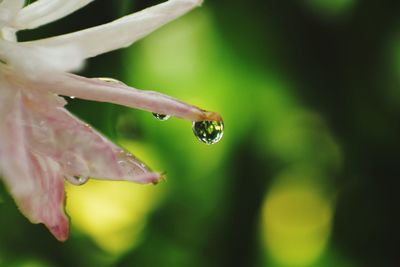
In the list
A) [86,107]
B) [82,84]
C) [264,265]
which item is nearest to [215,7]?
[86,107]

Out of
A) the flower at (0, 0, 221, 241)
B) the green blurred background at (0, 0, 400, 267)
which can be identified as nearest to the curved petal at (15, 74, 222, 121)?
the flower at (0, 0, 221, 241)

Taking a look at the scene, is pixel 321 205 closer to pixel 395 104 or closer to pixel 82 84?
pixel 395 104

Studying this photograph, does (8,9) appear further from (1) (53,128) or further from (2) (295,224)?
(2) (295,224)

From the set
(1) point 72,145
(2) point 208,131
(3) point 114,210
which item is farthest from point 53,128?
(3) point 114,210

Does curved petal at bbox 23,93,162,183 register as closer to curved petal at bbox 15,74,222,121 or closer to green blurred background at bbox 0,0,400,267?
curved petal at bbox 15,74,222,121

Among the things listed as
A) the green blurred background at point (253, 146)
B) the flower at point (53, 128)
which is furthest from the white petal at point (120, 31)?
the green blurred background at point (253, 146)

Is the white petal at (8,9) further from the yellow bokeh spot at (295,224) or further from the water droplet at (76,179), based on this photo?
the yellow bokeh spot at (295,224)
